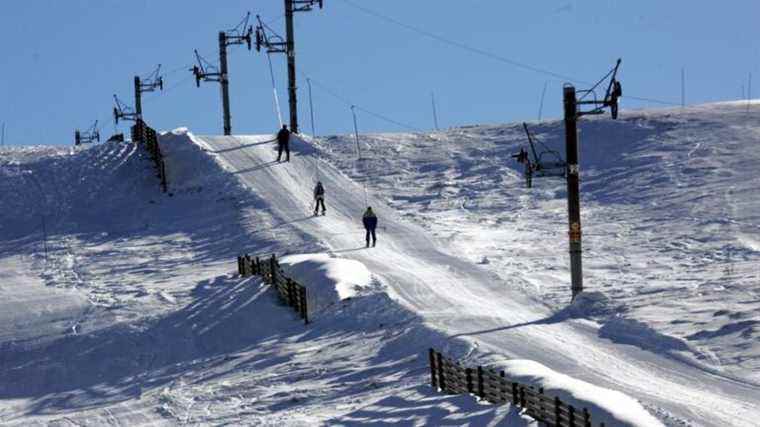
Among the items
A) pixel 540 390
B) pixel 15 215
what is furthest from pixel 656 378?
pixel 15 215

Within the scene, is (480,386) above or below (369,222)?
below

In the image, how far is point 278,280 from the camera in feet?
109

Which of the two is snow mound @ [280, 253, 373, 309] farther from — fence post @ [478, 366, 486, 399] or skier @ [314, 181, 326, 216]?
fence post @ [478, 366, 486, 399]

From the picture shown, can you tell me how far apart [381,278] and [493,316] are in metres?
4.87

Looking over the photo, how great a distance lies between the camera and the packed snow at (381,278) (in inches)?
977

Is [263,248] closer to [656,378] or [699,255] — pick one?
[699,255]

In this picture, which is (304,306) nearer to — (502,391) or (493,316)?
(493,316)

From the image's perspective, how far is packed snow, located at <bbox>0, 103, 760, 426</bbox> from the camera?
24.8 metres

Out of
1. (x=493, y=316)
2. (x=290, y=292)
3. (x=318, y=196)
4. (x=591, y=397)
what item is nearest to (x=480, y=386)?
(x=591, y=397)

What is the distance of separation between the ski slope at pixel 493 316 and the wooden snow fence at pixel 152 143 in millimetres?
3041

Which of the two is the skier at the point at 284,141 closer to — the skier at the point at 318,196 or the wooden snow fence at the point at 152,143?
the wooden snow fence at the point at 152,143

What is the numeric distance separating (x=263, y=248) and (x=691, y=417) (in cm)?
2110

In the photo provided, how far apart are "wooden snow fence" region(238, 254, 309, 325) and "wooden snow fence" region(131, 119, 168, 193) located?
13582 millimetres

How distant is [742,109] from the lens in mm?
60719
